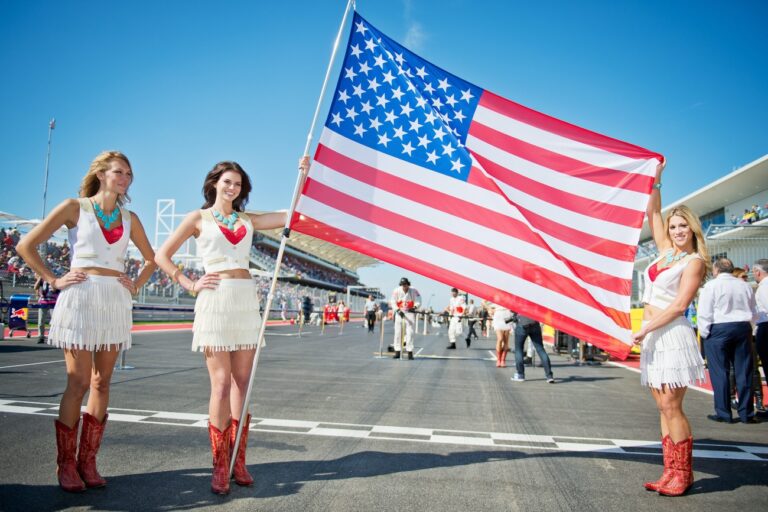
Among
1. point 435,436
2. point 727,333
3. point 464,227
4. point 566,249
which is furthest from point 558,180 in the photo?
point 727,333

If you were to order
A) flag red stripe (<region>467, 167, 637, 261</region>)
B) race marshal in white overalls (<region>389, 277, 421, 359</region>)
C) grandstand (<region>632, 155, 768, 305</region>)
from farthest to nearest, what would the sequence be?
grandstand (<region>632, 155, 768, 305</region>) < race marshal in white overalls (<region>389, 277, 421, 359</region>) < flag red stripe (<region>467, 167, 637, 261</region>)

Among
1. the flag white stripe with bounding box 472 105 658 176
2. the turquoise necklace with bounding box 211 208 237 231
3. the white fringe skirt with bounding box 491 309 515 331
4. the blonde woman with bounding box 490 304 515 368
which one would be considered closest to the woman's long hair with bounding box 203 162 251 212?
the turquoise necklace with bounding box 211 208 237 231

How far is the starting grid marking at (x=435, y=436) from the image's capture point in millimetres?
4316

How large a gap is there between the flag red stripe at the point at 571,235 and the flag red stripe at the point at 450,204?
14 cm

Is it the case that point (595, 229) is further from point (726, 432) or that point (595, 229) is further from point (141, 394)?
point (141, 394)

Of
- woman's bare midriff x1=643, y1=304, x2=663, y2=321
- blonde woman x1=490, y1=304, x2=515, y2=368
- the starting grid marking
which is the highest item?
woman's bare midriff x1=643, y1=304, x2=663, y2=321

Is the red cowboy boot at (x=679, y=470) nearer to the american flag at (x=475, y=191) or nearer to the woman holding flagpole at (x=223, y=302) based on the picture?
the american flag at (x=475, y=191)

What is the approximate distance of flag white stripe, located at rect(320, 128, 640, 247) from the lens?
418cm

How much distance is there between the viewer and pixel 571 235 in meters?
4.18

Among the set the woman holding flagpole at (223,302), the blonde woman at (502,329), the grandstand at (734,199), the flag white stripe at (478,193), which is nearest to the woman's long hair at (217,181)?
the woman holding flagpole at (223,302)

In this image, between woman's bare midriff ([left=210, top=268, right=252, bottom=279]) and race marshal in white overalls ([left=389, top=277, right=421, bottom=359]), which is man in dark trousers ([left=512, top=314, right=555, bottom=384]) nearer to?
race marshal in white overalls ([left=389, top=277, right=421, bottom=359])

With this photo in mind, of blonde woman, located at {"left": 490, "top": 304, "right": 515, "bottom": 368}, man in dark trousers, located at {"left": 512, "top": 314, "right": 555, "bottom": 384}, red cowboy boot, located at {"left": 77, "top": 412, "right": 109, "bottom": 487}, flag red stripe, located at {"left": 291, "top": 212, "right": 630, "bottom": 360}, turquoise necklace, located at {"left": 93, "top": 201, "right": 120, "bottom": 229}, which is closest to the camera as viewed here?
red cowboy boot, located at {"left": 77, "top": 412, "right": 109, "bottom": 487}

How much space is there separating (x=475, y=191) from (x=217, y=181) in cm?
204

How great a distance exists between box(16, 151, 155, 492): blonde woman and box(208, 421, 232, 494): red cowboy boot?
689 mm
